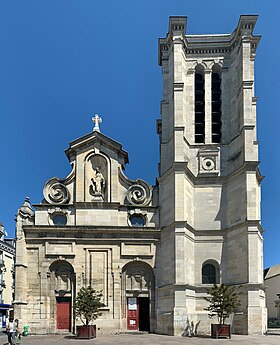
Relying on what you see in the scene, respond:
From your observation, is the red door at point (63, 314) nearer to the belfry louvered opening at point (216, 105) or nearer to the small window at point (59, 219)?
the small window at point (59, 219)

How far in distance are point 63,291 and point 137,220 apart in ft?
24.2

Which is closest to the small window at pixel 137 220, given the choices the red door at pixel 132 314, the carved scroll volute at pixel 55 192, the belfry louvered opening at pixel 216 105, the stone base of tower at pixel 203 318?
the carved scroll volute at pixel 55 192

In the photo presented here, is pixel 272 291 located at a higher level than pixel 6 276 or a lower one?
lower

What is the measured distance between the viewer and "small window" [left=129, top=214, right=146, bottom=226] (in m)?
33.0

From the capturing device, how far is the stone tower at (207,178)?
29516 millimetres

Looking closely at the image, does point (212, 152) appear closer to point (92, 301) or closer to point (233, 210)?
point (233, 210)

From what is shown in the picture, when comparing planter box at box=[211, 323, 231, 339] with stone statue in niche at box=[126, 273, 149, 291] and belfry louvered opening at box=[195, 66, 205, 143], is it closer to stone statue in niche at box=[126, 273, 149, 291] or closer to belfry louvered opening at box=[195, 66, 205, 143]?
stone statue in niche at box=[126, 273, 149, 291]

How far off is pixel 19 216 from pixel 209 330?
15584 mm

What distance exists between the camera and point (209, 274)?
31844 mm

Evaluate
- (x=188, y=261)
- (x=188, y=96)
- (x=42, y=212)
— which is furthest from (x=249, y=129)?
(x=42, y=212)

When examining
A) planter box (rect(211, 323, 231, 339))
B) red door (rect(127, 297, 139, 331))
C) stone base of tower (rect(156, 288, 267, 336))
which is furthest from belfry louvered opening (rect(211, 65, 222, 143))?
planter box (rect(211, 323, 231, 339))

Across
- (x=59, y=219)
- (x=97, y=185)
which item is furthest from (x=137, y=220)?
(x=59, y=219)

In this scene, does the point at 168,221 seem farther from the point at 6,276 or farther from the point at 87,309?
the point at 6,276

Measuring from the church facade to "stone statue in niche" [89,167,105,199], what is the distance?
0.26ft
